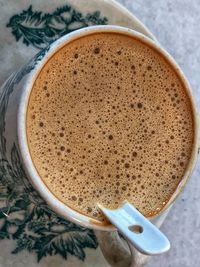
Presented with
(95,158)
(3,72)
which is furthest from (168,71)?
(3,72)

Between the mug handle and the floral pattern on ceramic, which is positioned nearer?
the mug handle

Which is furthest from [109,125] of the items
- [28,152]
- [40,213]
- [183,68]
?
[183,68]

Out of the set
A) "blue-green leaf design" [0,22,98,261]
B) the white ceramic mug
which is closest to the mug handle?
the white ceramic mug

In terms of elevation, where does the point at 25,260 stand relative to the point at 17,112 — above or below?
below

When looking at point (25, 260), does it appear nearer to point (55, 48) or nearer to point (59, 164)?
point (59, 164)

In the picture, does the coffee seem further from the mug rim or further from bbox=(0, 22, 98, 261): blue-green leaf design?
bbox=(0, 22, 98, 261): blue-green leaf design

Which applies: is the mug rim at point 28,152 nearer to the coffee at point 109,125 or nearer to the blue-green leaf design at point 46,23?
the coffee at point 109,125
